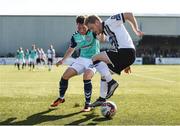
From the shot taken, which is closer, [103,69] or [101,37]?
[103,69]

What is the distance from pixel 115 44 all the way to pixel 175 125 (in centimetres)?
201

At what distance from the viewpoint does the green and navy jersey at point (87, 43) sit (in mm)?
10734

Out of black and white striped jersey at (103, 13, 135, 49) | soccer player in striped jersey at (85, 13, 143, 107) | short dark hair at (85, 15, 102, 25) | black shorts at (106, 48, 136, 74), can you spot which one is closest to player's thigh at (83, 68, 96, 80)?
soccer player in striped jersey at (85, 13, 143, 107)

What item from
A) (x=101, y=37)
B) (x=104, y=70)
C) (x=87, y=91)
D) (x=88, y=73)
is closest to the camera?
(x=104, y=70)

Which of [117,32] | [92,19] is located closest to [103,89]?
[117,32]

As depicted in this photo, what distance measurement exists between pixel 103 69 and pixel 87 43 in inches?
51.1

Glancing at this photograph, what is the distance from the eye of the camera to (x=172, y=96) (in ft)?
45.0

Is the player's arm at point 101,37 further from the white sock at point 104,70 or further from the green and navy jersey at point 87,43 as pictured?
the white sock at point 104,70

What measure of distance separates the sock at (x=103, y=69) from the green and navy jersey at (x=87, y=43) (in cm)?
110

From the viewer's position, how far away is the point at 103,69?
9.62 metres

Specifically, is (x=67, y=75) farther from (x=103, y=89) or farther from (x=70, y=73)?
(x=103, y=89)

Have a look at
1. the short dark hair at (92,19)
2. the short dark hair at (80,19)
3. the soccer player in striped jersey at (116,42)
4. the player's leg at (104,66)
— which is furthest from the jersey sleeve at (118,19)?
the short dark hair at (80,19)

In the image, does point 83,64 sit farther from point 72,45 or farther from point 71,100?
point 71,100

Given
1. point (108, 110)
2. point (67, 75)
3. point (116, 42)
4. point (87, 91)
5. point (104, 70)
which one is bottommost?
point (108, 110)
